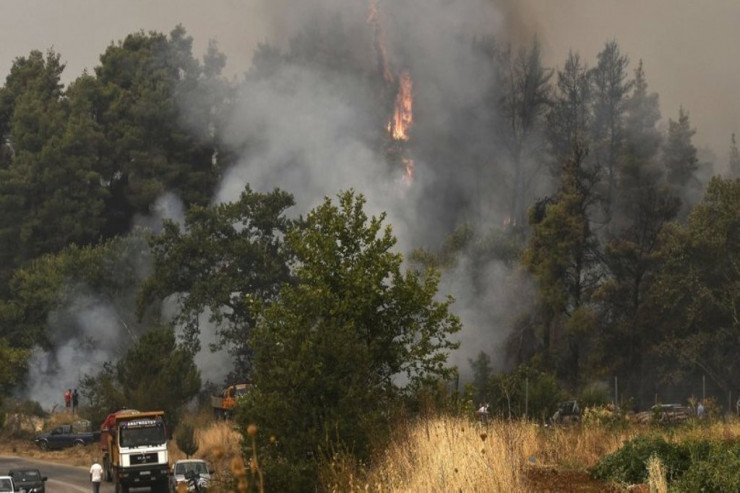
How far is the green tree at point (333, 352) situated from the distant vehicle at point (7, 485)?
13.1 m

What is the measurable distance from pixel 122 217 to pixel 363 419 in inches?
3900

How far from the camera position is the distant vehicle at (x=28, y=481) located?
4850 cm

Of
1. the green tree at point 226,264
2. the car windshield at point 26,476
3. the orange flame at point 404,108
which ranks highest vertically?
the orange flame at point 404,108

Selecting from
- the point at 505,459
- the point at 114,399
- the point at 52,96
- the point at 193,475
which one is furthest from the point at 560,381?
the point at 52,96

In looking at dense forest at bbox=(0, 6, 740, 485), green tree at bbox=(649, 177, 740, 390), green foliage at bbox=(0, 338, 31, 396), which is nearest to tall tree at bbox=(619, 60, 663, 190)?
dense forest at bbox=(0, 6, 740, 485)

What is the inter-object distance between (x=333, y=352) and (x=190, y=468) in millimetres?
20341

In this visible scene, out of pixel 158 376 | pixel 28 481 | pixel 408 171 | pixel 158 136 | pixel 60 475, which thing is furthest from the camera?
pixel 158 136

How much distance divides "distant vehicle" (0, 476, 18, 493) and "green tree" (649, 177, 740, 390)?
38109 millimetres

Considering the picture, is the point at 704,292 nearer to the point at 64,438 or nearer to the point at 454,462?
the point at 64,438

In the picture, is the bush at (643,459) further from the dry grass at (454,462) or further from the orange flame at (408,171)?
the orange flame at (408,171)

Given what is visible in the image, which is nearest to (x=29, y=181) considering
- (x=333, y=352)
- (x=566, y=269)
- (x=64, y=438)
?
(x=64, y=438)

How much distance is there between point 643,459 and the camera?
2242cm

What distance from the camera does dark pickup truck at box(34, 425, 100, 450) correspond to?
7656 centimetres

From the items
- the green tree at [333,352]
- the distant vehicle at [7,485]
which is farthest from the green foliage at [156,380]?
the green tree at [333,352]
